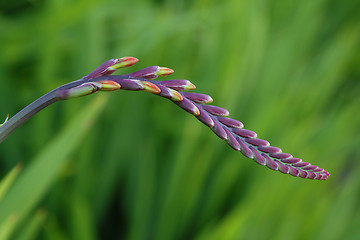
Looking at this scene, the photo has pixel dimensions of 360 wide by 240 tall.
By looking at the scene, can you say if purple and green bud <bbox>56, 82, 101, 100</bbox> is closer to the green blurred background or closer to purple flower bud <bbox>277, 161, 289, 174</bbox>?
purple flower bud <bbox>277, 161, 289, 174</bbox>

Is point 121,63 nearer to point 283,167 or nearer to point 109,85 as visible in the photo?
point 109,85

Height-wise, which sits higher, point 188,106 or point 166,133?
point 188,106

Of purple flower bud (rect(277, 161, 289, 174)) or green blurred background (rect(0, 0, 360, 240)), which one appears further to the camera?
green blurred background (rect(0, 0, 360, 240))

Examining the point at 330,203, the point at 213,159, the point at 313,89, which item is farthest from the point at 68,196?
the point at 313,89

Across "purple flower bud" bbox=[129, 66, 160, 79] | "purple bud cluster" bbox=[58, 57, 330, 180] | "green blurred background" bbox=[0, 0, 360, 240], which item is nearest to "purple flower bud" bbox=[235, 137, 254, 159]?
"purple bud cluster" bbox=[58, 57, 330, 180]

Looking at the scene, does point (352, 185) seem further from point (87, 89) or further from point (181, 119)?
point (87, 89)

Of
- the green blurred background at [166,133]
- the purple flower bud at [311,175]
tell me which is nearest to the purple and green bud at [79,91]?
the purple flower bud at [311,175]

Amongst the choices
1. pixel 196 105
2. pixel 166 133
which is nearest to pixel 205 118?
pixel 196 105
